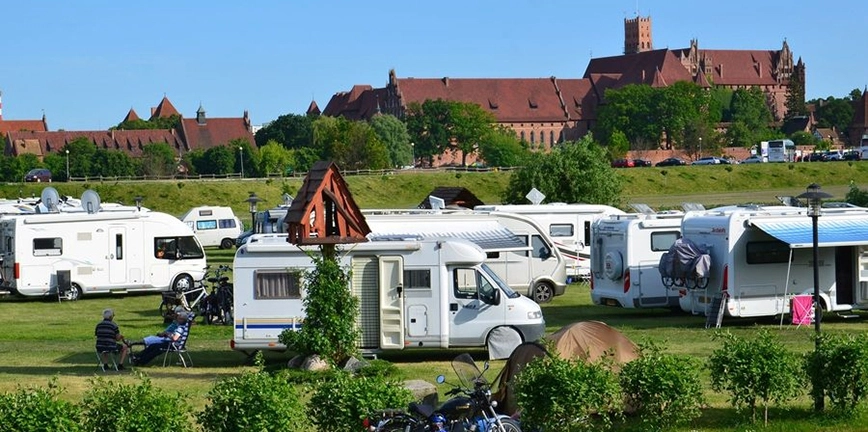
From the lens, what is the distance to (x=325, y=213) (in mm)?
16828

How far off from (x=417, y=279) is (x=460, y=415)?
667 centimetres

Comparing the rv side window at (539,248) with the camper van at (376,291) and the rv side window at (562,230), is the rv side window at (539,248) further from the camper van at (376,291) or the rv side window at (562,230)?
the camper van at (376,291)

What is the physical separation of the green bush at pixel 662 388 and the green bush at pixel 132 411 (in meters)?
4.23

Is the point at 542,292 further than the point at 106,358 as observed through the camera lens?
Yes

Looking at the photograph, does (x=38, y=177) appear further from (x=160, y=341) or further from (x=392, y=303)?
(x=392, y=303)

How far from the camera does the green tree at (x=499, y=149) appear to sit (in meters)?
126

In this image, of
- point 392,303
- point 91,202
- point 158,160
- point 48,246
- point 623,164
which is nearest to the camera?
point 392,303

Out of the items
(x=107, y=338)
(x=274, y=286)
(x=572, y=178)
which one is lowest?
(x=107, y=338)

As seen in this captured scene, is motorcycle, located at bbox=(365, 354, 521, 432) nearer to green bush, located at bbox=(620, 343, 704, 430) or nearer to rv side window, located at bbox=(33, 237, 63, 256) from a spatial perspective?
green bush, located at bbox=(620, 343, 704, 430)

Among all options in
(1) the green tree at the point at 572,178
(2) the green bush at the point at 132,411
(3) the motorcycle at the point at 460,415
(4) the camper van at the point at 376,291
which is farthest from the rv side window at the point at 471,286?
(1) the green tree at the point at 572,178

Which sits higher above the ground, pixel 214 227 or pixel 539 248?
pixel 214 227

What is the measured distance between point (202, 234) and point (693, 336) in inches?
1220

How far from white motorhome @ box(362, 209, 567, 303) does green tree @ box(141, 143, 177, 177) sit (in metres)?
78.2

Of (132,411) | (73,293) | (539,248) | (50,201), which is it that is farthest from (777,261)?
(50,201)
